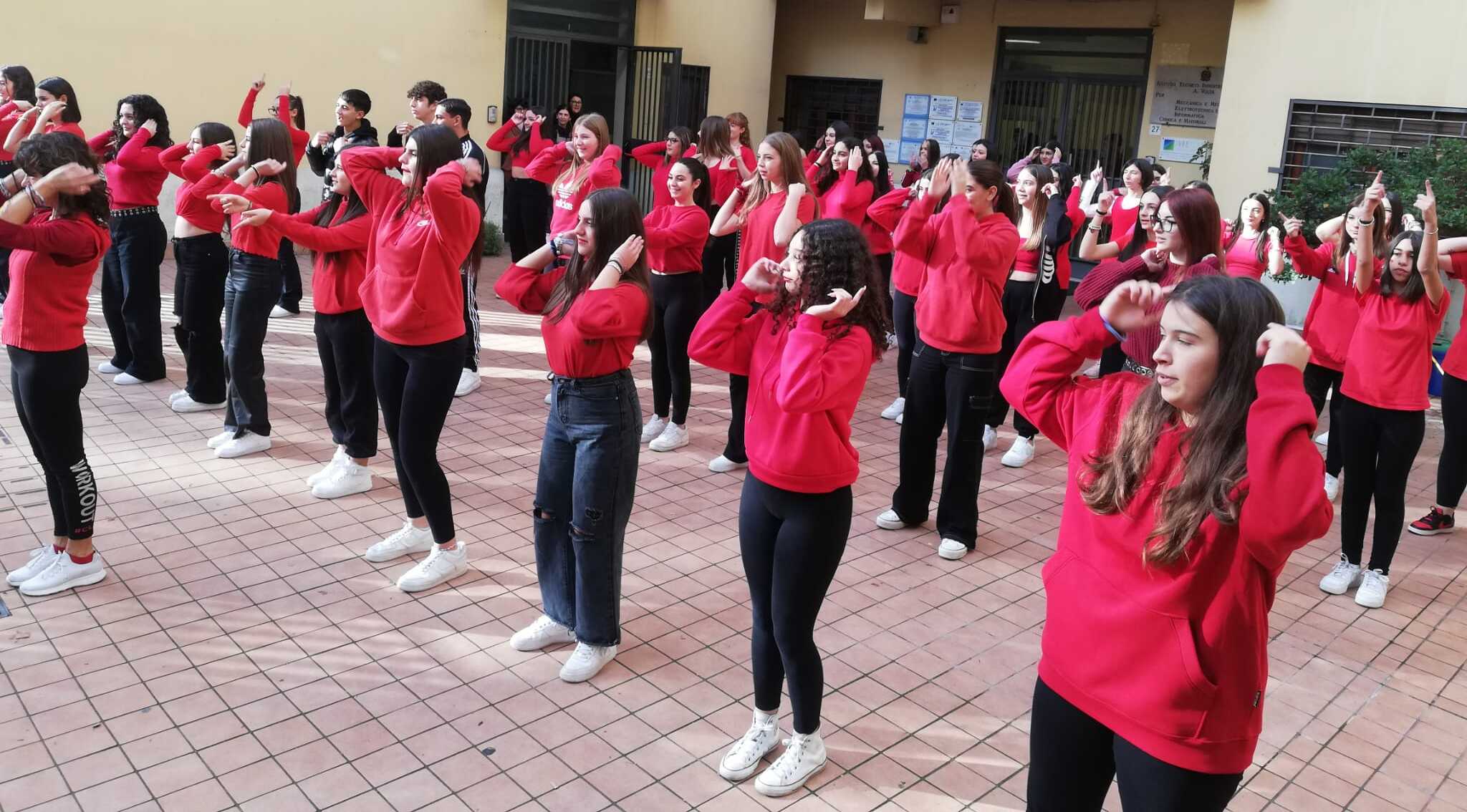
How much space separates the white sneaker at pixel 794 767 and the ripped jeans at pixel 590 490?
0.83 m

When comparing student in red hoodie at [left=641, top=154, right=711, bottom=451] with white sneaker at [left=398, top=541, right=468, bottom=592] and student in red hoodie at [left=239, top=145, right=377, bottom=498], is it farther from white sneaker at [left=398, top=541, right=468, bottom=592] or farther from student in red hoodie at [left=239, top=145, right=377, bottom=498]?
white sneaker at [left=398, top=541, right=468, bottom=592]

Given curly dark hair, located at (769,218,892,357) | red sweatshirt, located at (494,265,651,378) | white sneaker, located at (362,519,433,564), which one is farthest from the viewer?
white sneaker, located at (362,519,433,564)

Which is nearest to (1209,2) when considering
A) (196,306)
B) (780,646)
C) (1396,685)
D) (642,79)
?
(642,79)

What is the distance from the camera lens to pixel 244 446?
590 cm

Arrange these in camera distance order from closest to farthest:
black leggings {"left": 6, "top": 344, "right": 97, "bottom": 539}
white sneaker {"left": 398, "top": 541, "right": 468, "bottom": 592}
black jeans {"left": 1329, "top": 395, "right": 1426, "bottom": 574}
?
black leggings {"left": 6, "top": 344, "right": 97, "bottom": 539} → white sneaker {"left": 398, "top": 541, "right": 468, "bottom": 592} → black jeans {"left": 1329, "top": 395, "right": 1426, "bottom": 574}

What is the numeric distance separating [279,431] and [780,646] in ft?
13.5

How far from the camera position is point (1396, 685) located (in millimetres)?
4340

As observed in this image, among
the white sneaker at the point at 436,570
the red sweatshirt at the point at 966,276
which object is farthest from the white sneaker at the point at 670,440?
the white sneaker at the point at 436,570

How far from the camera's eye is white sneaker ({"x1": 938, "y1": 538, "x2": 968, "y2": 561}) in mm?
5215

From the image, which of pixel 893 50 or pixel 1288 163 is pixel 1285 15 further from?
pixel 893 50

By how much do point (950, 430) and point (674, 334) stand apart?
1.76 m

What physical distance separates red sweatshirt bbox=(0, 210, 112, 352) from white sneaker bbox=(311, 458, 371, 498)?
56.4 inches

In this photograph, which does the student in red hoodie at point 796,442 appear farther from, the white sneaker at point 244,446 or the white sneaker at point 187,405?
the white sneaker at point 187,405

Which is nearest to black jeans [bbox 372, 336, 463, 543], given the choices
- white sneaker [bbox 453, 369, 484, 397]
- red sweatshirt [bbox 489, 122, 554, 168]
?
white sneaker [bbox 453, 369, 484, 397]
